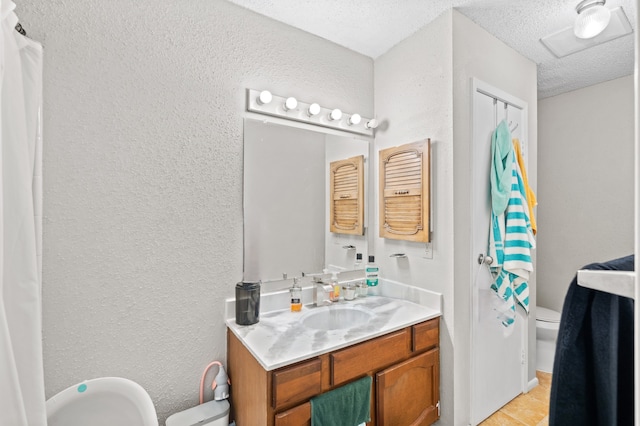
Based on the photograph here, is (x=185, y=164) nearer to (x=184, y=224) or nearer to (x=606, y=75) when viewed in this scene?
(x=184, y=224)

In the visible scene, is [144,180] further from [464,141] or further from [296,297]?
[464,141]

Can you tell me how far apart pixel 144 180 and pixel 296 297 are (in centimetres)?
102

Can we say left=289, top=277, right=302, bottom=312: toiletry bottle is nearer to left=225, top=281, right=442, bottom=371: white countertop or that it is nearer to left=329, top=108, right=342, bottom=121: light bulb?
left=225, top=281, right=442, bottom=371: white countertop

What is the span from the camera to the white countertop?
130 centimetres

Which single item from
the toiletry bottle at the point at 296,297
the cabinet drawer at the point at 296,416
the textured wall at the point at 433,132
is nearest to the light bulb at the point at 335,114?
the textured wall at the point at 433,132

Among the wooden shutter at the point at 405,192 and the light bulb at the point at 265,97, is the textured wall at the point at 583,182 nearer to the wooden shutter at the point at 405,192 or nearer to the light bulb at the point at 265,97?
the wooden shutter at the point at 405,192

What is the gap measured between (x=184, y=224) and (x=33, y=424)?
88cm

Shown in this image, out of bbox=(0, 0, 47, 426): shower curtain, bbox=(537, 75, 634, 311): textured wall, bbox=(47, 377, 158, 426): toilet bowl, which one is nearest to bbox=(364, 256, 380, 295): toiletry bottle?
bbox=(47, 377, 158, 426): toilet bowl

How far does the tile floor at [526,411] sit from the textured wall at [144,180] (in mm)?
1785

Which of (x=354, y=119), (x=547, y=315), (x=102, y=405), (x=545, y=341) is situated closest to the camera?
(x=102, y=405)

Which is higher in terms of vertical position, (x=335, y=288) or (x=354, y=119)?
(x=354, y=119)

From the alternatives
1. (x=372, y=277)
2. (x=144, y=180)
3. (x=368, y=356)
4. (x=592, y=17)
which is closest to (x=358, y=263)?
(x=372, y=277)

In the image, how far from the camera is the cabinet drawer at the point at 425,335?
1655mm

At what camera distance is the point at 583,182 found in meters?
2.72
